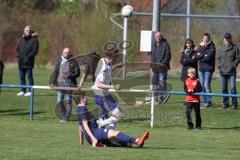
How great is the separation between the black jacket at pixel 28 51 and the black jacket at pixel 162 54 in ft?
12.8

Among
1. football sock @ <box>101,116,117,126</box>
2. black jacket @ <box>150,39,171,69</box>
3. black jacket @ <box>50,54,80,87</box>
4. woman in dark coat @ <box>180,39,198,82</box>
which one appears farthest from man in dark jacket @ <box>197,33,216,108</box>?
football sock @ <box>101,116,117,126</box>

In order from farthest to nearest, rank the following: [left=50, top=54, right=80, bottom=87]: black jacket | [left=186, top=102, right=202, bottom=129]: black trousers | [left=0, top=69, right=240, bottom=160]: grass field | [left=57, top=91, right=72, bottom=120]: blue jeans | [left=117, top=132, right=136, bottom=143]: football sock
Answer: [left=50, top=54, right=80, bottom=87]: black jacket, [left=57, top=91, right=72, bottom=120]: blue jeans, [left=186, top=102, right=202, bottom=129]: black trousers, [left=117, top=132, right=136, bottom=143]: football sock, [left=0, top=69, right=240, bottom=160]: grass field

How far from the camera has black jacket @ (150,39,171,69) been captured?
76.4 feet

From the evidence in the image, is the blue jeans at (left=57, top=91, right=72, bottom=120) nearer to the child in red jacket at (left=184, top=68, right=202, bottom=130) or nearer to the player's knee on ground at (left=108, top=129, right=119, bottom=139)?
the child in red jacket at (left=184, top=68, right=202, bottom=130)

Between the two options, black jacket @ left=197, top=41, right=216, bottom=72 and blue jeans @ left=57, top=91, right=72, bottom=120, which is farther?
black jacket @ left=197, top=41, right=216, bottom=72

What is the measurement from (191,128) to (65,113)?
10.5 feet

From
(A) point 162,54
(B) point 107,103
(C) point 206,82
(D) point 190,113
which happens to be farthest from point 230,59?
(B) point 107,103

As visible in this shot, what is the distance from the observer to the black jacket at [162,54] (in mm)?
23297

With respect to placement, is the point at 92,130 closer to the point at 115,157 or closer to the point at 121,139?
the point at 121,139

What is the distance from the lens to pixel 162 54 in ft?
76.5

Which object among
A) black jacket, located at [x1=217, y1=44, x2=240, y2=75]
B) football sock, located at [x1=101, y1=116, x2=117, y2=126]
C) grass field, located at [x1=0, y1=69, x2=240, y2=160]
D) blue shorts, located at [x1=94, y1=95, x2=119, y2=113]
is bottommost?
grass field, located at [x1=0, y1=69, x2=240, y2=160]

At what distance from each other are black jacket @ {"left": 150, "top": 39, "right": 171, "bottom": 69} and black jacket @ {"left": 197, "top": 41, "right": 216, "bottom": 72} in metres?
0.97

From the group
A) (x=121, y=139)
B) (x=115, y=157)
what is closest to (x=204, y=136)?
(x=121, y=139)

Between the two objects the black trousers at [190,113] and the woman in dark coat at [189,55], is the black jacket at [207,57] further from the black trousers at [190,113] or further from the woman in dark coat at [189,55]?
the black trousers at [190,113]
